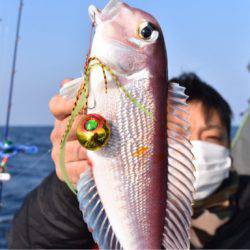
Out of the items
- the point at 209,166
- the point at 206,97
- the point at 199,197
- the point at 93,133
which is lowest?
the point at 199,197

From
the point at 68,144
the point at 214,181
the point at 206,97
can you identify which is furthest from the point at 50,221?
the point at 206,97

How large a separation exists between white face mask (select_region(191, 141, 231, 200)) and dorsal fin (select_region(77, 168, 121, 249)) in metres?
1.56

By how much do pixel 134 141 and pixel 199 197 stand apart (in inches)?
72.5

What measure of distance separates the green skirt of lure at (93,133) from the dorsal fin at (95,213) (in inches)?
3.8

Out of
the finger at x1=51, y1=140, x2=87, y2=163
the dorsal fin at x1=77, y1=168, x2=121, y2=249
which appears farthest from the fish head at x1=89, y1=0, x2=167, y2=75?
the finger at x1=51, y1=140, x2=87, y2=163

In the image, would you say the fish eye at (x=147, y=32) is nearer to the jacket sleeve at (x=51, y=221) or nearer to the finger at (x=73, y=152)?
the finger at (x=73, y=152)

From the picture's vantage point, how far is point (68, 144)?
1529 millimetres

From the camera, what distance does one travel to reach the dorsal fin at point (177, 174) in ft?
3.85

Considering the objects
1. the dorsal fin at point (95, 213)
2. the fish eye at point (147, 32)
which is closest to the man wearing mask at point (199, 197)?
the dorsal fin at point (95, 213)

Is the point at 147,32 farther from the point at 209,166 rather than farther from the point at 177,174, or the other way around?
the point at 209,166

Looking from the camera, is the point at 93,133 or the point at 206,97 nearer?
the point at 93,133

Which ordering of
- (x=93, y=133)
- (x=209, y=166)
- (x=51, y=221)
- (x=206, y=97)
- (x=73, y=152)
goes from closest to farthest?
(x=93, y=133) → (x=73, y=152) → (x=51, y=221) → (x=209, y=166) → (x=206, y=97)

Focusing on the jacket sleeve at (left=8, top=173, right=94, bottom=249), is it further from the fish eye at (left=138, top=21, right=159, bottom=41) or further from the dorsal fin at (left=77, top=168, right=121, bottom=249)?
the fish eye at (left=138, top=21, right=159, bottom=41)

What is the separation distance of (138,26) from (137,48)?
62mm
